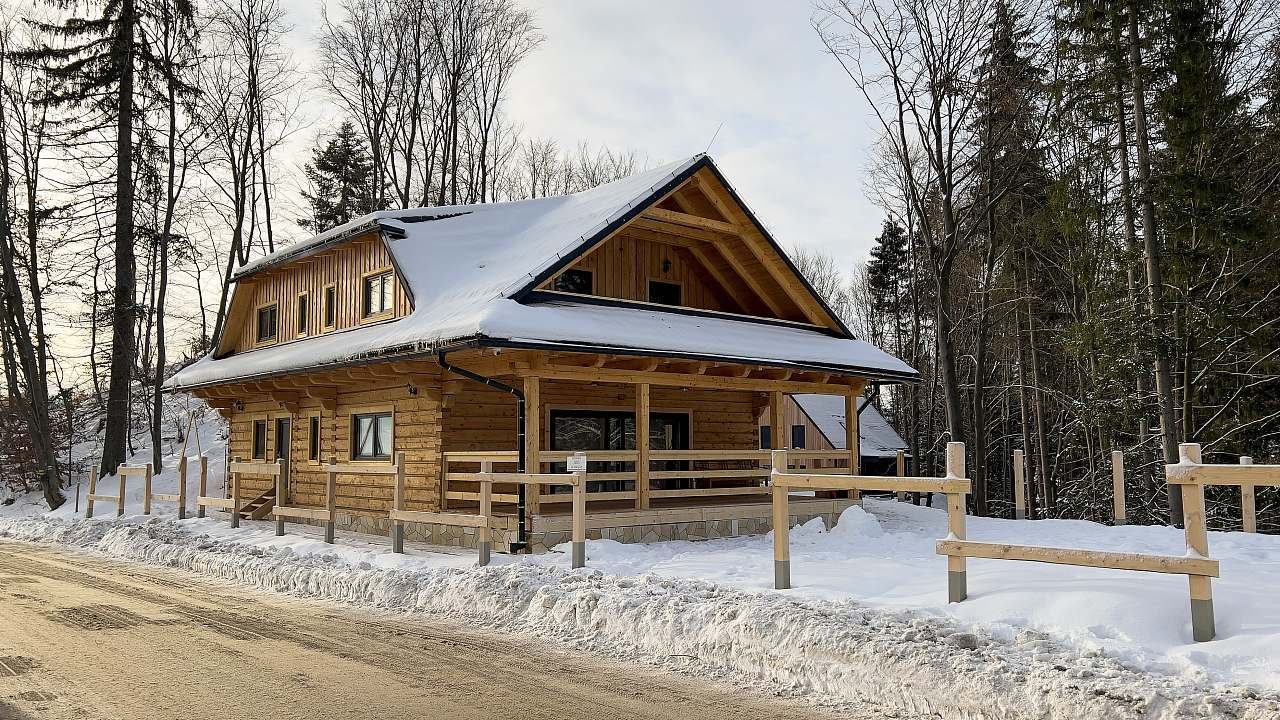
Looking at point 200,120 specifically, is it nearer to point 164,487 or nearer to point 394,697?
point 164,487

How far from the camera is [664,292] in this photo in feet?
56.9

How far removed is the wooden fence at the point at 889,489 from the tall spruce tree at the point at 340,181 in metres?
27.8

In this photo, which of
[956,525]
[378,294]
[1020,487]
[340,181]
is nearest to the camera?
[956,525]

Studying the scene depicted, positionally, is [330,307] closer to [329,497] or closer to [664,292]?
[329,497]

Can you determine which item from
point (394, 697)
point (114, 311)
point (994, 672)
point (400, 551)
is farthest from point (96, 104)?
point (994, 672)

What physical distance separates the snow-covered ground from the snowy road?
1.89 ft

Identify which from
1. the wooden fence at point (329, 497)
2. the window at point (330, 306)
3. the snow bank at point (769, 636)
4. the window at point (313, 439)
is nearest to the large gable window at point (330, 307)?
the window at point (330, 306)

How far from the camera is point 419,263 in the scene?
52.4ft

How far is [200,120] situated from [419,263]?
16.5m

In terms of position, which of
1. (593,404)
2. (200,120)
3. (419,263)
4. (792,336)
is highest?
(200,120)

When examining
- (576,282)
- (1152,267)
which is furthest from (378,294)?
(1152,267)

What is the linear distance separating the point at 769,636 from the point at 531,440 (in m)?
5.83

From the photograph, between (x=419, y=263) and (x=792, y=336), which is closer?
(x=419, y=263)

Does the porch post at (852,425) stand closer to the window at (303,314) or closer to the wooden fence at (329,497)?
the wooden fence at (329,497)
